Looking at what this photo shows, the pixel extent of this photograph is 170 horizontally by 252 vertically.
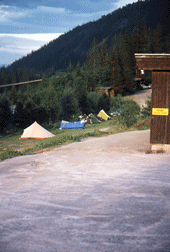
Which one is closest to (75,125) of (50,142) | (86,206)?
(50,142)

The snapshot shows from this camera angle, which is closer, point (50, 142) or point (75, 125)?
point (50, 142)

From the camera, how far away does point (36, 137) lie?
30.6 m

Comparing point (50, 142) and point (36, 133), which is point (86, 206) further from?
point (36, 133)

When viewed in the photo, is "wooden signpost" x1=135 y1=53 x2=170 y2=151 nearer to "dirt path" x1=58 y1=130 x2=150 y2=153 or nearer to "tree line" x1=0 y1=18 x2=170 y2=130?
"dirt path" x1=58 y1=130 x2=150 y2=153

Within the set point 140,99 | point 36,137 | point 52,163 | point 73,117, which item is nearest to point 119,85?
point 140,99

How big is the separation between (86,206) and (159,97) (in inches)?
248

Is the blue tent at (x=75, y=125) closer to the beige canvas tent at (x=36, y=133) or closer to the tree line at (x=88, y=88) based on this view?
the beige canvas tent at (x=36, y=133)

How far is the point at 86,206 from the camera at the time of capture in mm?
5074

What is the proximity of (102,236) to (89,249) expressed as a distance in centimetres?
38

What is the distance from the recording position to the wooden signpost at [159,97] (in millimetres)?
9875

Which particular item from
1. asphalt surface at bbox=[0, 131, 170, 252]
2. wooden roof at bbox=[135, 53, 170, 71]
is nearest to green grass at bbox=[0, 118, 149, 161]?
asphalt surface at bbox=[0, 131, 170, 252]

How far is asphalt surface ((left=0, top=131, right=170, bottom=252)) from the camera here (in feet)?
12.2

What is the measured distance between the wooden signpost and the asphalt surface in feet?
4.59

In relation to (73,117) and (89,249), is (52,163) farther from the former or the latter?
(73,117)
